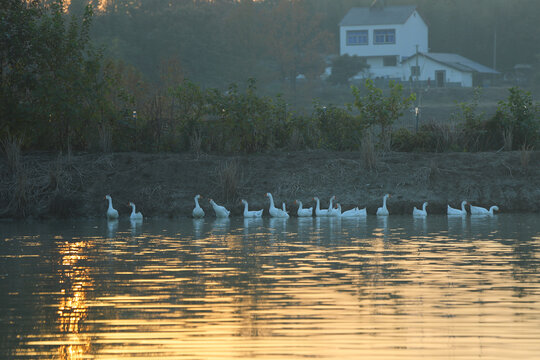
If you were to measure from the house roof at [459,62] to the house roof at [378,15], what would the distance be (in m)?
5.82

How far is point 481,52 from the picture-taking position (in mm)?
100938

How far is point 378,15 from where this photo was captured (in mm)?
102562

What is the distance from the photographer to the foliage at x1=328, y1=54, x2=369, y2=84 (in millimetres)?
90688

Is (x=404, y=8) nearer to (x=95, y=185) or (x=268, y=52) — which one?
(x=268, y=52)

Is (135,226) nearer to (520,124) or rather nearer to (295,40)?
(520,124)

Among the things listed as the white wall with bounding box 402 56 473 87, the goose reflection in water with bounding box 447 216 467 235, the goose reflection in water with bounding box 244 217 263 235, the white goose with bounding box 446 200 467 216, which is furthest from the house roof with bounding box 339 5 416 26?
the goose reflection in water with bounding box 244 217 263 235

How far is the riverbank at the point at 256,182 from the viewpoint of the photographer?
27.2 meters

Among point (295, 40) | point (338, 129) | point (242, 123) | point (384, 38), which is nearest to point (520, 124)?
point (338, 129)

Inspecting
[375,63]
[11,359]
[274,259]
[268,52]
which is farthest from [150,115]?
[375,63]

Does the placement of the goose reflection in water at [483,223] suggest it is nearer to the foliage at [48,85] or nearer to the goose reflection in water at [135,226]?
the goose reflection in water at [135,226]

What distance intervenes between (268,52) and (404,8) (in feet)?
58.9

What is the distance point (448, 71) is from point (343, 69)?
33.5 ft

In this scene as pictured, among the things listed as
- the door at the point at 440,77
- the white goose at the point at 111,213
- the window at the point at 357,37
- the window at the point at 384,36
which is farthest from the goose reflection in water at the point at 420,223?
the window at the point at 357,37

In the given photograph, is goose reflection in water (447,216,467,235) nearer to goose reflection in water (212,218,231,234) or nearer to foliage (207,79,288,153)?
goose reflection in water (212,218,231,234)
